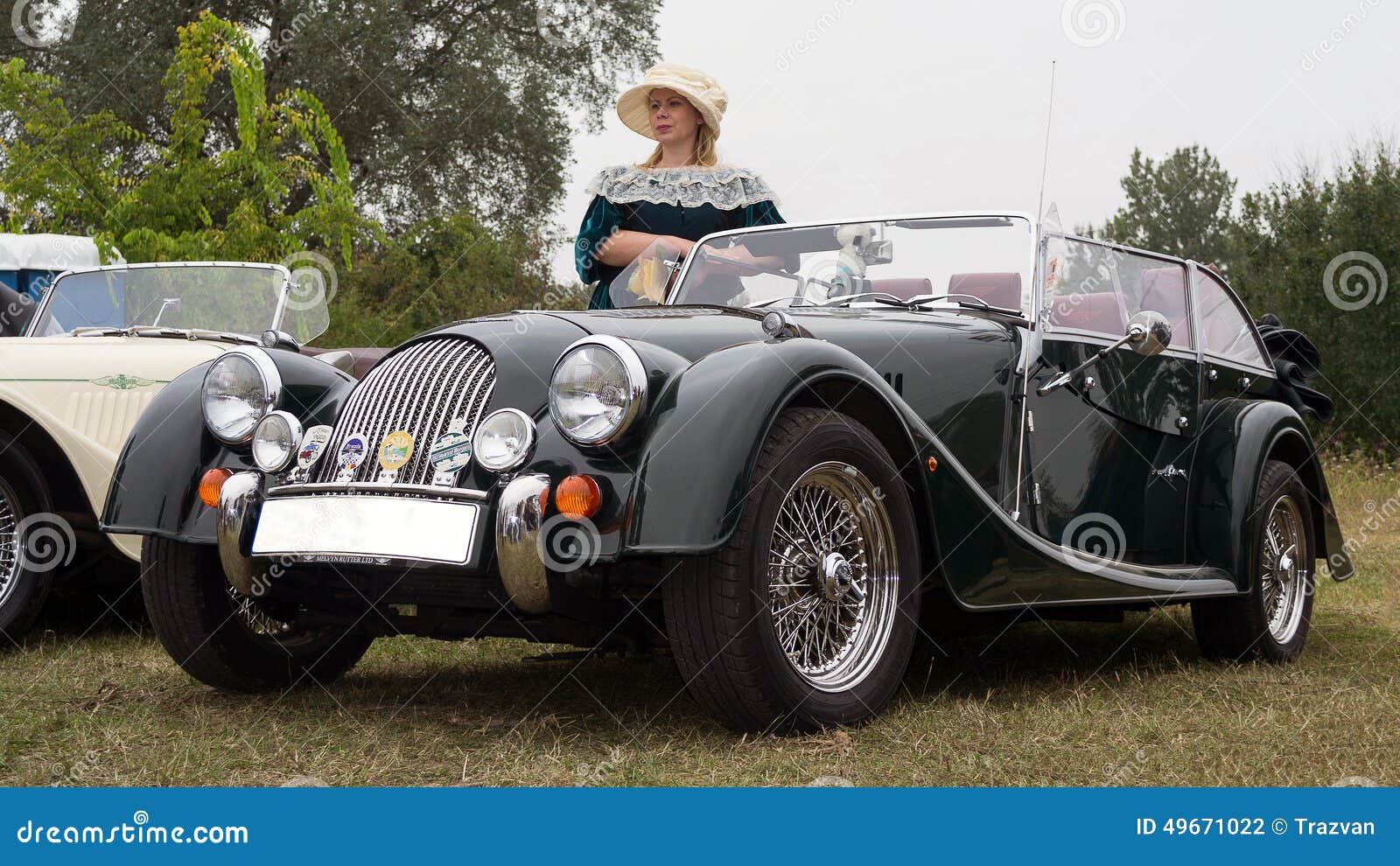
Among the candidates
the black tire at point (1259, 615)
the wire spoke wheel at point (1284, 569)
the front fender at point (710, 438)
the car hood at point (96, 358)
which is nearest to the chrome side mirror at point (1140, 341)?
the black tire at point (1259, 615)

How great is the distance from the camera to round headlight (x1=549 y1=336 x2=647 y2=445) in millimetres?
3252

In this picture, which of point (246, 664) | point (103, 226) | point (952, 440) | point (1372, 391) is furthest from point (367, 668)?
point (1372, 391)

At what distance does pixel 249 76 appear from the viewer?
1333 cm

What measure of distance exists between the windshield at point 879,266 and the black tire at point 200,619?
1878mm

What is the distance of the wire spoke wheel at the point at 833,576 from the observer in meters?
3.42

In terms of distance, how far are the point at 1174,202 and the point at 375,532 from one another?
215ft

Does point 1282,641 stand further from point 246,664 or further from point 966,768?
point 246,664

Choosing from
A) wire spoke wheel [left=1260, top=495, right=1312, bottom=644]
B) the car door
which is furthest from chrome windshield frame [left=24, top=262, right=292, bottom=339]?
wire spoke wheel [left=1260, top=495, right=1312, bottom=644]

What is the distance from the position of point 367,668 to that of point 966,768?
240 cm

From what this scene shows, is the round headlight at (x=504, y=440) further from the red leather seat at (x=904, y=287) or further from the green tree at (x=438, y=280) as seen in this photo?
the green tree at (x=438, y=280)

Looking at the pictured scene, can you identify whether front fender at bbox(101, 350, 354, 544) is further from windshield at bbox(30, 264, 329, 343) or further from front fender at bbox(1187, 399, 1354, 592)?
front fender at bbox(1187, 399, 1354, 592)

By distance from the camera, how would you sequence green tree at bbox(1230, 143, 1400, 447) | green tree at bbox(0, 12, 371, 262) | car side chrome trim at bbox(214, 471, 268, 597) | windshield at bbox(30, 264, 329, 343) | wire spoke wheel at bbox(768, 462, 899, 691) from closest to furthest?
wire spoke wheel at bbox(768, 462, 899, 691), car side chrome trim at bbox(214, 471, 268, 597), windshield at bbox(30, 264, 329, 343), green tree at bbox(0, 12, 371, 262), green tree at bbox(1230, 143, 1400, 447)

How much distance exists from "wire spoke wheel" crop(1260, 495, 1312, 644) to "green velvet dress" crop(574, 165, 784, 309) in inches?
91.7

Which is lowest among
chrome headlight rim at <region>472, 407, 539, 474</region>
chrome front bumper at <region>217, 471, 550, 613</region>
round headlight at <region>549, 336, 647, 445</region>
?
chrome front bumper at <region>217, 471, 550, 613</region>
